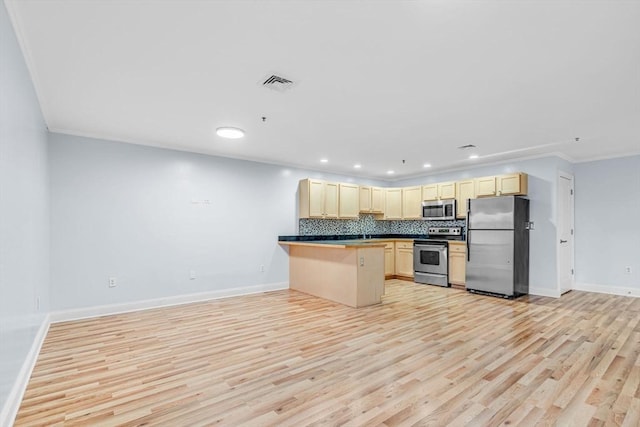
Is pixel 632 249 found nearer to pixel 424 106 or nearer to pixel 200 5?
pixel 424 106

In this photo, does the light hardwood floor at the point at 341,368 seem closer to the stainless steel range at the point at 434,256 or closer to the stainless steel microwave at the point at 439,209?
the stainless steel range at the point at 434,256

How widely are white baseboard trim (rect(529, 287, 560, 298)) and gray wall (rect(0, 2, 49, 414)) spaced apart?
263 inches

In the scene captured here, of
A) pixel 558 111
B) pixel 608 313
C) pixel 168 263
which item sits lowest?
pixel 608 313

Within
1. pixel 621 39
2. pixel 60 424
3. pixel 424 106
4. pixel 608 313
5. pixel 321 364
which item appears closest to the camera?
pixel 60 424

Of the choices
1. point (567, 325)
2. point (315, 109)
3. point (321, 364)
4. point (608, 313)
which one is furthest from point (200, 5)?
point (608, 313)

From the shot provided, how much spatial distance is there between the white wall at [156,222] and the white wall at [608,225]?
5507 millimetres

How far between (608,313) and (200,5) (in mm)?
5864

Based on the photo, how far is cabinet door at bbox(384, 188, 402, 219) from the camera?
297 inches

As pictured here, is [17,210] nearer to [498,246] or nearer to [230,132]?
[230,132]

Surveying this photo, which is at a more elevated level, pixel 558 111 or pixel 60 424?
pixel 558 111

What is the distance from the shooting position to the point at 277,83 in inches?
108

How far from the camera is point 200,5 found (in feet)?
5.89

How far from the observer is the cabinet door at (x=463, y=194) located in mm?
6195

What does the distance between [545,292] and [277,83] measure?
18.2ft
